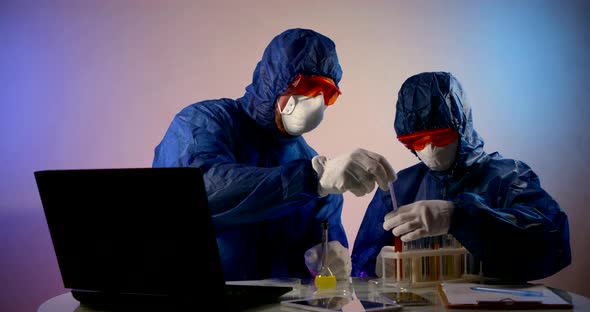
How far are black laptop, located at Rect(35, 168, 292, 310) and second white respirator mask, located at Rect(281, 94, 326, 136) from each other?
85 cm

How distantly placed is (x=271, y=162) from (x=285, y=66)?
1.13 feet

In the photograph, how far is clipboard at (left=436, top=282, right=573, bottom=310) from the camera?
1452mm

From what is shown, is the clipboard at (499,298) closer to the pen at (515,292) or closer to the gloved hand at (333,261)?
the pen at (515,292)

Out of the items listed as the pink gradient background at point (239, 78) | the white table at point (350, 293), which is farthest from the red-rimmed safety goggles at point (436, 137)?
the pink gradient background at point (239, 78)

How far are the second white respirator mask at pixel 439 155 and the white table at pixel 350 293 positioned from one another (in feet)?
1.46

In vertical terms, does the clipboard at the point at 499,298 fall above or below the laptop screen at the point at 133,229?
below

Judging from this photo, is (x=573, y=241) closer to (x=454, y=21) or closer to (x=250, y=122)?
(x=454, y=21)

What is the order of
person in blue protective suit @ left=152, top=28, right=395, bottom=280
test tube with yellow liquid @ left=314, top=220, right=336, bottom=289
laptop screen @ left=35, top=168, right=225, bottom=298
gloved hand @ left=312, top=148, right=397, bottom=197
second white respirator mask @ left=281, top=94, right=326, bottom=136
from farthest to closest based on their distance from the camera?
second white respirator mask @ left=281, top=94, right=326, bottom=136 < person in blue protective suit @ left=152, top=28, right=395, bottom=280 < gloved hand @ left=312, top=148, right=397, bottom=197 < test tube with yellow liquid @ left=314, top=220, right=336, bottom=289 < laptop screen @ left=35, top=168, right=225, bottom=298

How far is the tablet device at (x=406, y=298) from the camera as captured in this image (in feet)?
5.09

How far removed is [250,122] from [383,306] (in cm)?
109

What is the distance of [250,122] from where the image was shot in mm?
2424

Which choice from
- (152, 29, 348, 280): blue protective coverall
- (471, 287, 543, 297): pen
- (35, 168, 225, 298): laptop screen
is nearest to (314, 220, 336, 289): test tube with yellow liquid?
(152, 29, 348, 280): blue protective coverall

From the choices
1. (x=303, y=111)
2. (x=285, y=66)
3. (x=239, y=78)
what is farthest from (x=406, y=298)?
(x=239, y=78)

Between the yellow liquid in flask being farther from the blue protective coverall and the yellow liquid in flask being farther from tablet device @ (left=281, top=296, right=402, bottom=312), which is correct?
the blue protective coverall
